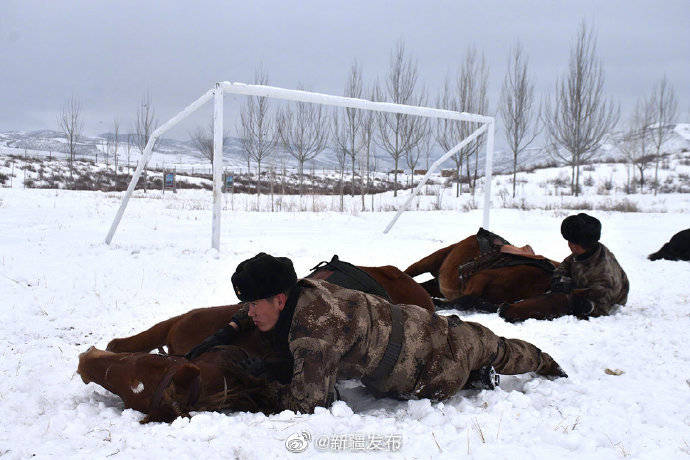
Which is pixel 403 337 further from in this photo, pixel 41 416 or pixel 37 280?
pixel 37 280

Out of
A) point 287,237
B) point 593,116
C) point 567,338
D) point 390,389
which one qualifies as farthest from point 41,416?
point 593,116

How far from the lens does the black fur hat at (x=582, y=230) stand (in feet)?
12.3

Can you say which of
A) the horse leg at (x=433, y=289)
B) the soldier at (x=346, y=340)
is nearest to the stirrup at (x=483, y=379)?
the soldier at (x=346, y=340)

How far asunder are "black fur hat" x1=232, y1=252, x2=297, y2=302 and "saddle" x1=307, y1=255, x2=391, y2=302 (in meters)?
0.79

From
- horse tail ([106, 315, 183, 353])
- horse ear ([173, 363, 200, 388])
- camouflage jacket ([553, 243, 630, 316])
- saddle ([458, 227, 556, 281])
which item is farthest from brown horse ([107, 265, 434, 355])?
camouflage jacket ([553, 243, 630, 316])

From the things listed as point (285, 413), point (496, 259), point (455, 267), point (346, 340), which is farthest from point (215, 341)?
point (496, 259)

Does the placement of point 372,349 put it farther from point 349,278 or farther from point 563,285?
point 563,285

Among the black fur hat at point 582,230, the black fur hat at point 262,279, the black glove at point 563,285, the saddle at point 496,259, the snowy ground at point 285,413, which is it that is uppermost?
the black fur hat at point 582,230

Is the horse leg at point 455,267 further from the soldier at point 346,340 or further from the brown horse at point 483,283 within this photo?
the soldier at point 346,340

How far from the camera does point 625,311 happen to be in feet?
13.6

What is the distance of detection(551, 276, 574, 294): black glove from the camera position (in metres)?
→ 3.88

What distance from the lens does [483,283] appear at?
13.5 feet

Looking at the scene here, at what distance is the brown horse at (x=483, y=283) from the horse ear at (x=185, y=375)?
261 cm

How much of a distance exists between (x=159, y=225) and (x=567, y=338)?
7.33 meters
